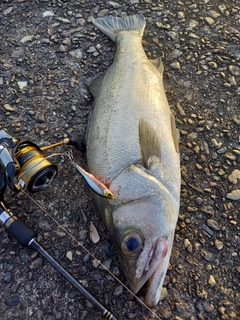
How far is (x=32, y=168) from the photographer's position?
2.68m

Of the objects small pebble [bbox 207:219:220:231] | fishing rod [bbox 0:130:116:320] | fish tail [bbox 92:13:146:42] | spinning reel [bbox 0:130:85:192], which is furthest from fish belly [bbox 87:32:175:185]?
small pebble [bbox 207:219:220:231]

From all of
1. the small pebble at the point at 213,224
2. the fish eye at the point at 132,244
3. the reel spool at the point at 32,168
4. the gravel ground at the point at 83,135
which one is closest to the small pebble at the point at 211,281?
the gravel ground at the point at 83,135

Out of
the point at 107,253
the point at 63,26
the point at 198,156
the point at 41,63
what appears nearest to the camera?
the point at 107,253

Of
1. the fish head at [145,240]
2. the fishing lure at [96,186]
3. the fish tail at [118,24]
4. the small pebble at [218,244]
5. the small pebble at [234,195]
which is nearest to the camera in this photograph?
the fish head at [145,240]

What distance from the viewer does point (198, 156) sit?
331 cm

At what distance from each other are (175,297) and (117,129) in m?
→ 1.42

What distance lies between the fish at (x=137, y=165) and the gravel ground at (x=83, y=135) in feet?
0.82

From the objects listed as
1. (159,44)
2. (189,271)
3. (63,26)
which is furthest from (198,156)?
(63,26)

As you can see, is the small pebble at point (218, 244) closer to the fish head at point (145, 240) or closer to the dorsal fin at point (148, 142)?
the fish head at point (145, 240)

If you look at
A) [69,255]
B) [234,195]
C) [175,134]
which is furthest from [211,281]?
[175,134]

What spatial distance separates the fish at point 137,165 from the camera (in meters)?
2.54

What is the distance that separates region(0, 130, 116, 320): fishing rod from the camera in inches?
102

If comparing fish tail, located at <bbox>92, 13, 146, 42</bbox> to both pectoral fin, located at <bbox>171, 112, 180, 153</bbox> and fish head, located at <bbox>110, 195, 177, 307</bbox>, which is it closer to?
pectoral fin, located at <bbox>171, 112, 180, 153</bbox>

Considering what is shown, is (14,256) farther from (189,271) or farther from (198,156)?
(198,156)
